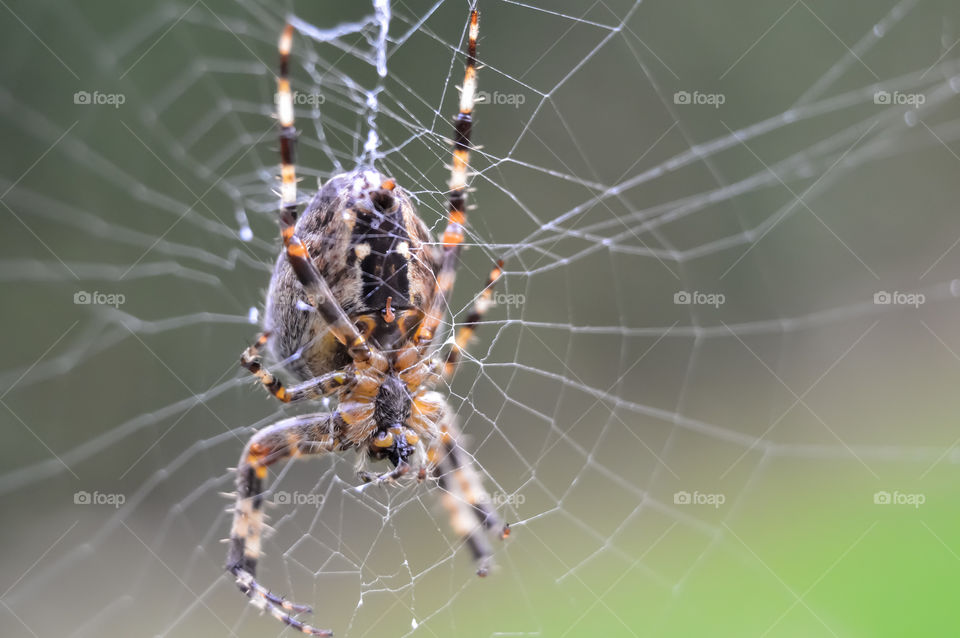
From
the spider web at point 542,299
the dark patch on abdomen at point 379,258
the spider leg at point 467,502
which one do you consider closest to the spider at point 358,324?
the dark patch on abdomen at point 379,258

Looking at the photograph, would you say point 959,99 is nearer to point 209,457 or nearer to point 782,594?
point 782,594

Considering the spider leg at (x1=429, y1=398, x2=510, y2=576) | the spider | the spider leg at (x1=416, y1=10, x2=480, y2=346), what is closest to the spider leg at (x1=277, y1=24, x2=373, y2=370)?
the spider

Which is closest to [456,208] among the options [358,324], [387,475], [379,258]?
[379,258]

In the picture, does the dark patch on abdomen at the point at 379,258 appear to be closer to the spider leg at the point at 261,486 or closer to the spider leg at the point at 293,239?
the spider leg at the point at 293,239

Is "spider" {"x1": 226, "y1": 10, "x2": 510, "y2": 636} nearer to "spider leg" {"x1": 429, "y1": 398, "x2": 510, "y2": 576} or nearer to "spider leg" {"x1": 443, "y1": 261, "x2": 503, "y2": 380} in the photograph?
"spider leg" {"x1": 443, "y1": 261, "x2": 503, "y2": 380}

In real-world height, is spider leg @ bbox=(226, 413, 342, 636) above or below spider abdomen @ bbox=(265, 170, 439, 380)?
below

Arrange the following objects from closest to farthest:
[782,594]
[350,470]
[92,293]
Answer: [350,470]
[782,594]
[92,293]

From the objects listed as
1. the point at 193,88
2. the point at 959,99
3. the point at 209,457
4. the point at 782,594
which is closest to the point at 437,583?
the point at 782,594
